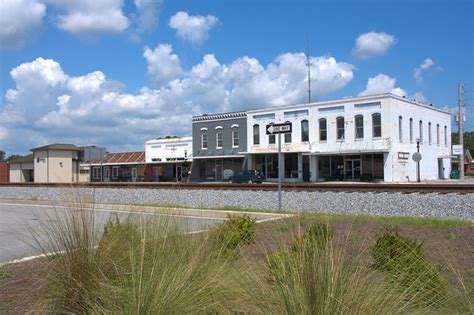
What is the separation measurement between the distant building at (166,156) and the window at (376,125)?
22541 millimetres

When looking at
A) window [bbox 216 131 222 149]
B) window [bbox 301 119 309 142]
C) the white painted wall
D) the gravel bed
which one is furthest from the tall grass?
the white painted wall

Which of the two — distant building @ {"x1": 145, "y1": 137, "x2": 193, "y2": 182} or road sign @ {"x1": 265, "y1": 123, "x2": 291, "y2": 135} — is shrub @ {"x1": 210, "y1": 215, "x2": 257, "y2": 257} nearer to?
road sign @ {"x1": 265, "y1": 123, "x2": 291, "y2": 135}

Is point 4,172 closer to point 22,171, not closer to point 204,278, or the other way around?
point 22,171

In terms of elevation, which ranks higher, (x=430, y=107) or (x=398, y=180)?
(x=430, y=107)

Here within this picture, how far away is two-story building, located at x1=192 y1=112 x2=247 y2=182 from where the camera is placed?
5306 cm

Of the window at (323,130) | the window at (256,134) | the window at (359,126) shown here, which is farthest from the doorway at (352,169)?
the window at (256,134)

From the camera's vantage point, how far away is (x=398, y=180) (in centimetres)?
4316

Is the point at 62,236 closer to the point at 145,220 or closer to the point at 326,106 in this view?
the point at 145,220

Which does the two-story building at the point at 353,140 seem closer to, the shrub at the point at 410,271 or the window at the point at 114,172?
the window at the point at 114,172

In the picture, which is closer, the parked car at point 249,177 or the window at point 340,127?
the parked car at point 249,177

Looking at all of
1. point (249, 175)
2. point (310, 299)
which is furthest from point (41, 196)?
point (310, 299)

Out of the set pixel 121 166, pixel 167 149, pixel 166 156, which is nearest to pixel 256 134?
pixel 167 149

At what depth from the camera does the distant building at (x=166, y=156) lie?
59688 millimetres

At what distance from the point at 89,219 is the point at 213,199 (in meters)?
16.2
